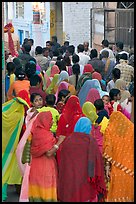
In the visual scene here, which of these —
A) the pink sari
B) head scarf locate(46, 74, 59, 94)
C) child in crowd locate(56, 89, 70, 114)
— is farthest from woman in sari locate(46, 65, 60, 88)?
the pink sari


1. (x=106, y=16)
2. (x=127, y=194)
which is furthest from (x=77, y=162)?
(x=106, y=16)

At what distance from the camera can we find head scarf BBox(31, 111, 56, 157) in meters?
8.93

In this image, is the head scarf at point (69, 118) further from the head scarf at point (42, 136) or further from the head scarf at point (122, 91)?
the head scarf at point (122, 91)

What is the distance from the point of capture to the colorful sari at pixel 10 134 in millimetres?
10133

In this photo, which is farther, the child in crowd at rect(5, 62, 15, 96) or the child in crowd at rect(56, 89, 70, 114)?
the child in crowd at rect(5, 62, 15, 96)

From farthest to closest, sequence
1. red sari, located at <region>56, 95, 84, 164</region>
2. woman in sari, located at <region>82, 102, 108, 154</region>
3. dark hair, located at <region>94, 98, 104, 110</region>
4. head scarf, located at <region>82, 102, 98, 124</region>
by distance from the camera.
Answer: dark hair, located at <region>94, 98, 104, 110</region> < head scarf, located at <region>82, 102, 98, 124</region> < woman in sari, located at <region>82, 102, 108, 154</region> < red sari, located at <region>56, 95, 84, 164</region>

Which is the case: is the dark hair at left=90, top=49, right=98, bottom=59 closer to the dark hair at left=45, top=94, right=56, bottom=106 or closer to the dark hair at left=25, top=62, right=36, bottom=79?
the dark hair at left=25, top=62, right=36, bottom=79

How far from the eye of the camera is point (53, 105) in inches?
418

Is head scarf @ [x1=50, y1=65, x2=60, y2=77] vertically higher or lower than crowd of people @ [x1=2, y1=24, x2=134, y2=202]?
higher

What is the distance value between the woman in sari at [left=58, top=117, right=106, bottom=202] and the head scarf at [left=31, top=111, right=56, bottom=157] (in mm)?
400

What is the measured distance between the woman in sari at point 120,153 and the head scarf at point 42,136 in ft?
2.31

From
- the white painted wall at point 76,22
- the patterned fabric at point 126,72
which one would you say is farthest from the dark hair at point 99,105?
the white painted wall at point 76,22

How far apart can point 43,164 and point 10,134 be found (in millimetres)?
1239

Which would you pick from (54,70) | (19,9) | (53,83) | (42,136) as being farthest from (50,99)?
(19,9)
